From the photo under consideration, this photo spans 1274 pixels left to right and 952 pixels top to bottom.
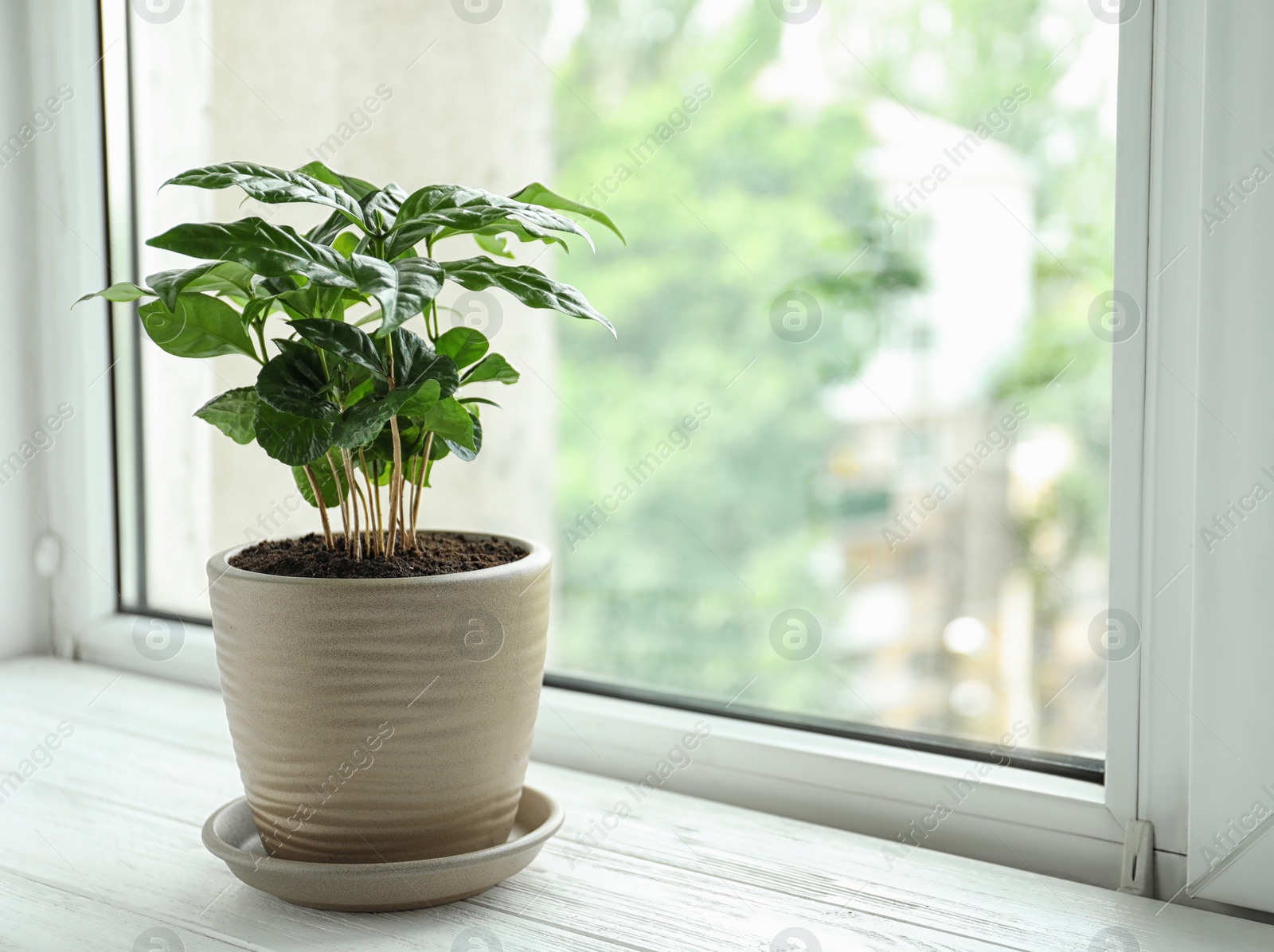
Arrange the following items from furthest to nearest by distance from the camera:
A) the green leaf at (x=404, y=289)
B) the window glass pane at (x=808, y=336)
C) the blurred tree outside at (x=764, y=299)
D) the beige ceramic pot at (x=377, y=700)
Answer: the blurred tree outside at (x=764, y=299)
the window glass pane at (x=808, y=336)
the beige ceramic pot at (x=377, y=700)
the green leaf at (x=404, y=289)

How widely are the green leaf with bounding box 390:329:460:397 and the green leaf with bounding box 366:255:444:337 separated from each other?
1.4 inches

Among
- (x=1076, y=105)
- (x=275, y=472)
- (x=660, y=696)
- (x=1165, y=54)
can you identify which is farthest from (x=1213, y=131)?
(x=1076, y=105)

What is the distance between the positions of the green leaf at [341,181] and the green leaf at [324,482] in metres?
0.17

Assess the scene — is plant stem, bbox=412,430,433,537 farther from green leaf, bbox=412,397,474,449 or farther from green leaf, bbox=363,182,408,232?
green leaf, bbox=363,182,408,232

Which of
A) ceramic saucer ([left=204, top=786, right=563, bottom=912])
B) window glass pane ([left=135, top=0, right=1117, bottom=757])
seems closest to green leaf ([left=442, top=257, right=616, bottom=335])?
ceramic saucer ([left=204, top=786, right=563, bottom=912])

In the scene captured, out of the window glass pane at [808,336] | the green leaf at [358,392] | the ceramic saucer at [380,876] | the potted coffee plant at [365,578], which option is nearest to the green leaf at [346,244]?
the potted coffee plant at [365,578]

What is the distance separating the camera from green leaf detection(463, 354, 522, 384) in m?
0.62

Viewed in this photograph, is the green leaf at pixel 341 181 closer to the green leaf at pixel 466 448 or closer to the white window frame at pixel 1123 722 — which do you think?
the green leaf at pixel 466 448

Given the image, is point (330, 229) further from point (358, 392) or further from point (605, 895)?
point (605, 895)

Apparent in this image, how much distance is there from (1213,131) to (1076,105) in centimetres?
366

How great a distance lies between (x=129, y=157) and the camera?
118 centimetres

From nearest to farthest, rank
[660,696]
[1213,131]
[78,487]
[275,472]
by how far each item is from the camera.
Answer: [1213,131] < [660,696] < [78,487] < [275,472]

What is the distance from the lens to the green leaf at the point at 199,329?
0.58 m

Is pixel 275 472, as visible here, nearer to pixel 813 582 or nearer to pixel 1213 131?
pixel 1213 131
